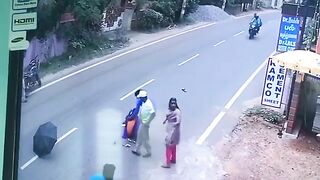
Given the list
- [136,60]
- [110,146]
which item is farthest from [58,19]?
[110,146]

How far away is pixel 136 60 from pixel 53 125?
0.45 metres

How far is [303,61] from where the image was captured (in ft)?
7.64

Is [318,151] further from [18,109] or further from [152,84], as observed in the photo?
[18,109]

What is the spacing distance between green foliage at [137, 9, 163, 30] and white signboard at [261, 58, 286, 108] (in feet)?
1.69

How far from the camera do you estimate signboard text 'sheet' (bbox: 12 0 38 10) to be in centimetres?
247

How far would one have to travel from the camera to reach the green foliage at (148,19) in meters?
2.57

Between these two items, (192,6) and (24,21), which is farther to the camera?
(192,6)

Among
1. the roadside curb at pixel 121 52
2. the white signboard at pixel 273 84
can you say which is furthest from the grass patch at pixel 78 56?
the white signboard at pixel 273 84

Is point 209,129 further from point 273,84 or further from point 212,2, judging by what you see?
point 212,2

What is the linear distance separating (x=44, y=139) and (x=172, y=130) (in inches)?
21.0

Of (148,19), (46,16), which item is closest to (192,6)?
(148,19)

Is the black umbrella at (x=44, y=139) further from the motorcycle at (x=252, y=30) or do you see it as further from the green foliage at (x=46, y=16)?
the motorcycle at (x=252, y=30)

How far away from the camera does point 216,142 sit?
2457 mm

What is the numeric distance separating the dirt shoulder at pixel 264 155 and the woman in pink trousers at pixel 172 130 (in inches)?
7.4
